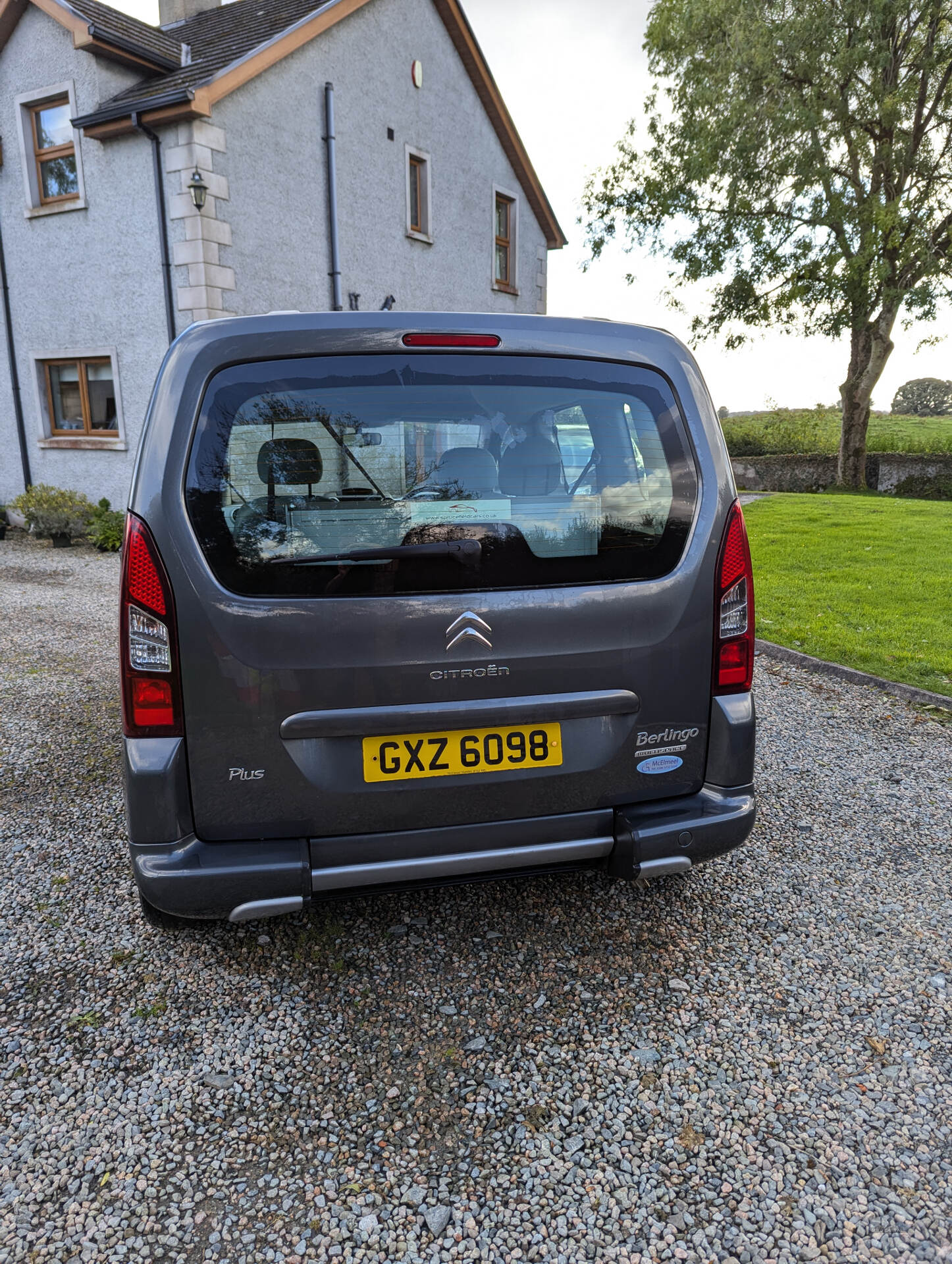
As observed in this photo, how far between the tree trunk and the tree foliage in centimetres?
2570

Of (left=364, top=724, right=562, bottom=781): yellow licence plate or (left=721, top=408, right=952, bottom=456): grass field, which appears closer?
(left=364, top=724, right=562, bottom=781): yellow licence plate

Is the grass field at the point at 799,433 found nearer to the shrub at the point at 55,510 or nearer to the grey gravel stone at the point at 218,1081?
the shrub at the point at 55,510

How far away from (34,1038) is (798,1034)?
6.85ft

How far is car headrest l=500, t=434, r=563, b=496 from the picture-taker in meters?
2.31

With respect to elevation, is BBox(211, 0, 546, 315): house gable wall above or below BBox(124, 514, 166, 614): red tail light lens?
above

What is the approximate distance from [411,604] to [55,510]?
40.2 ft

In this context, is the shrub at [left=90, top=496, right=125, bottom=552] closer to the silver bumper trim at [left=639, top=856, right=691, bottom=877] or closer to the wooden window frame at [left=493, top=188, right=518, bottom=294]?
the wooden window frame at [left=493, top=188, right=518, bottom=294]

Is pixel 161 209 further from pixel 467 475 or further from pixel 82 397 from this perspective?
pixel 467 475

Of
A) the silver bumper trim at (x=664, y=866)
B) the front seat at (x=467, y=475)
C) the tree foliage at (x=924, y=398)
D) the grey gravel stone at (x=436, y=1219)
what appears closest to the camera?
the grey gravel stone at (x=436, y=1219)

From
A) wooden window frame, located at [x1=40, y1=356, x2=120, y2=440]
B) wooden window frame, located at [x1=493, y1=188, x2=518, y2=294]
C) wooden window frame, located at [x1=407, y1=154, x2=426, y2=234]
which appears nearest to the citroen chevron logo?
wooden window frame, located at [x1=40, y1=356, x2=120, y2=440]

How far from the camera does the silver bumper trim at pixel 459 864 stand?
2.28 metres

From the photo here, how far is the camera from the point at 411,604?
2219mm

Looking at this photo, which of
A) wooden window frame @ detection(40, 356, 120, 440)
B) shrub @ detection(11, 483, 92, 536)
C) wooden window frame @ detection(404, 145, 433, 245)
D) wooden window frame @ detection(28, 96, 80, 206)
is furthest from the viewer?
wooden window frame @ detection(404, 145, 433, 245)

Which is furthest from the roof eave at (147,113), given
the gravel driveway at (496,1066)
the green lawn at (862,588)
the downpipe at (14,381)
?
the gravel driveway at (496,1066)
